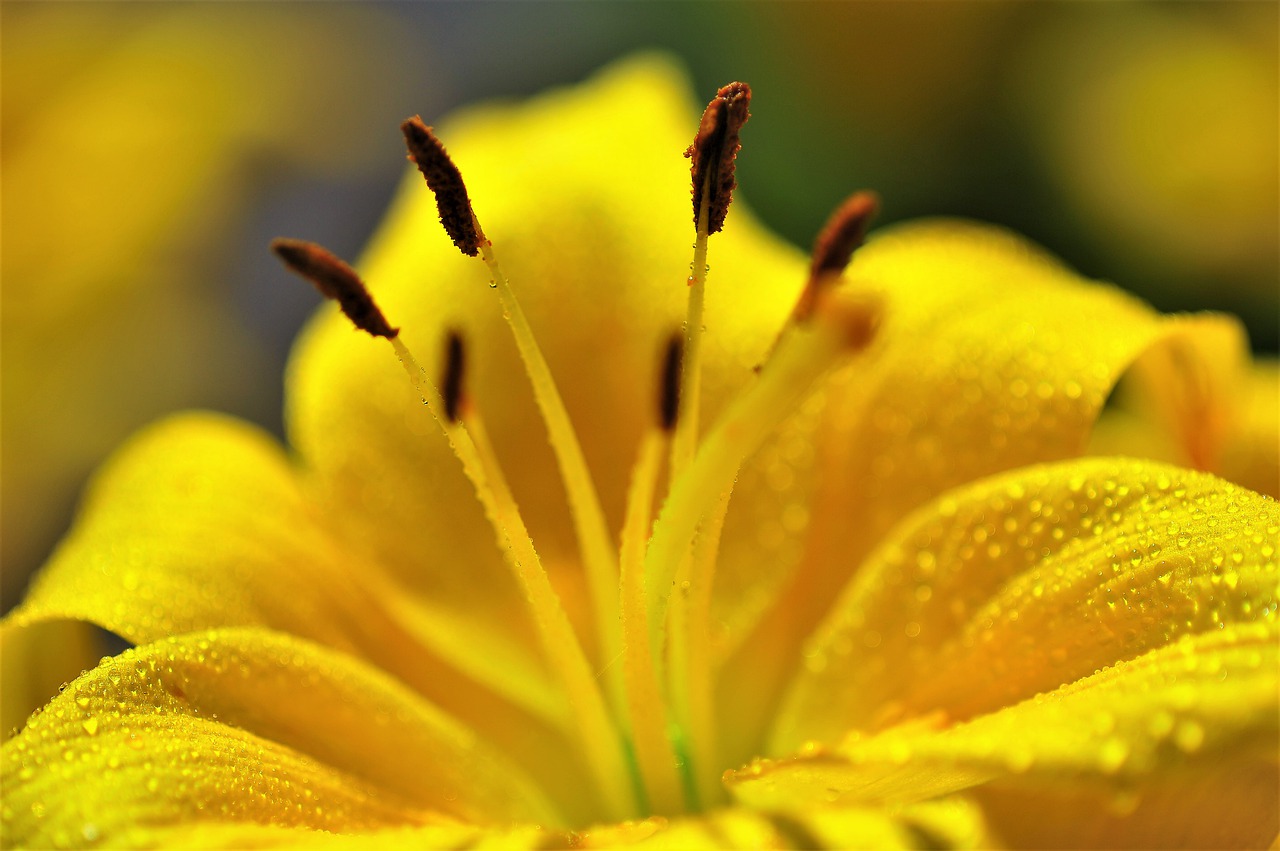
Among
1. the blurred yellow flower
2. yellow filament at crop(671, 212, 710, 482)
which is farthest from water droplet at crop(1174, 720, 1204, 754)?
the blurred yellow flower

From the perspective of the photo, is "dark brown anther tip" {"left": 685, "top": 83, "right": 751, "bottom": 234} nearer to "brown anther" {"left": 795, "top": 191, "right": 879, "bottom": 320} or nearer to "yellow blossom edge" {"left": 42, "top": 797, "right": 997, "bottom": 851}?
"brown anther" {"left": 795, "top": 191, "right": 879, "bottom": 320}

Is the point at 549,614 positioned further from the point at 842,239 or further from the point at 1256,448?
the point at 1256,448

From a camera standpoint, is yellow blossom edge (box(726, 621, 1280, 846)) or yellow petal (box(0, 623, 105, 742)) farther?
yellow petal (box(0, 623, 105, 742))

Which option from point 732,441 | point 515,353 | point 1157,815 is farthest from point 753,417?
point 515,353

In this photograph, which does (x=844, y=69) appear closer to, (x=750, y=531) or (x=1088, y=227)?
(x=1088, y=227)

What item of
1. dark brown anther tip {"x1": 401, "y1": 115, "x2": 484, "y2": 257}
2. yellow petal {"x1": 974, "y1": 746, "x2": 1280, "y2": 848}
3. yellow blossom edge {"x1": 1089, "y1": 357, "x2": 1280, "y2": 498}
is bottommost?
yellow petal {"x1": 974, "y1": 746, "x2": 1280, "y2": 848}
